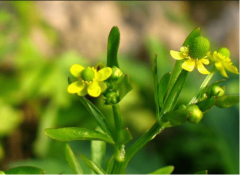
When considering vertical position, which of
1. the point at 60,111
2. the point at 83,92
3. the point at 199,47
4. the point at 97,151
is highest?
the point at 199,47

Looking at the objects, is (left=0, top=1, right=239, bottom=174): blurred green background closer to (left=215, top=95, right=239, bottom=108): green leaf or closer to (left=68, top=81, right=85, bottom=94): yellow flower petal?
(left=68, top=81, right=85, bottom=94): yellow flower petal

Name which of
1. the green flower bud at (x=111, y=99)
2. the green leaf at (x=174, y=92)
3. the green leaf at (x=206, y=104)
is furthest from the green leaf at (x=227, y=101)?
the green flower bud at (x=111, y=99)

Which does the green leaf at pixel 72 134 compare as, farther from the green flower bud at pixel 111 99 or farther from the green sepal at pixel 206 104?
the green sepal at pixel 206 104

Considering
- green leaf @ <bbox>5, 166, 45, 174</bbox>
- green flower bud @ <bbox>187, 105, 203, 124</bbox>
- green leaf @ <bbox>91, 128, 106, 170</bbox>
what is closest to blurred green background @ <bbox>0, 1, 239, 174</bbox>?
green leaf @ <bbox>91, 128, 106, 170</bbox>

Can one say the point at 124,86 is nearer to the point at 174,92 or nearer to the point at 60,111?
the point at 174,92

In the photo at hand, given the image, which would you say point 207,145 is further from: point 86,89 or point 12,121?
point 86,89

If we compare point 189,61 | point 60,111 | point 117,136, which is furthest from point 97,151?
point 60,111
